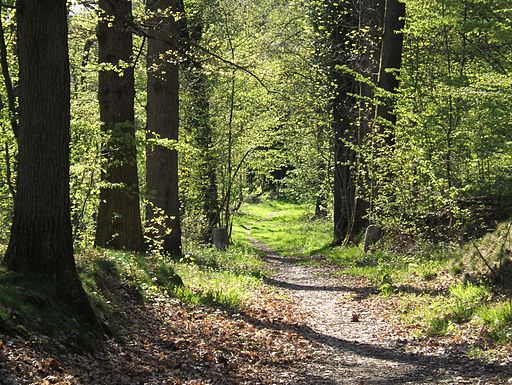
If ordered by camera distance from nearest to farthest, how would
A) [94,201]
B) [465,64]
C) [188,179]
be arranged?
[94,201]
[465,64]
[188,179]

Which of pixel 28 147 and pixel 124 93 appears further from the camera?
pixel 124 93

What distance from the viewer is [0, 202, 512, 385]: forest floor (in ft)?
19.2

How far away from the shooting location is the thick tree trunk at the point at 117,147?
1110cm

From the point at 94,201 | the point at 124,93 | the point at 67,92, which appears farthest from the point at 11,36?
the point at 67,92

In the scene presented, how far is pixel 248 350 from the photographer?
323 inches

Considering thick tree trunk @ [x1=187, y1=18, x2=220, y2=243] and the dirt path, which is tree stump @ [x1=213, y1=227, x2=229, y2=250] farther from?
the dirt path

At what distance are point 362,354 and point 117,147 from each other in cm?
553

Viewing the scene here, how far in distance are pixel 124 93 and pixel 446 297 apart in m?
6.89

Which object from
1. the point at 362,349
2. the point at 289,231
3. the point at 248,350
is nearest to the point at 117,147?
the point at 248,350

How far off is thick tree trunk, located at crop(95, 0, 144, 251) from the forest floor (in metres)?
2.53

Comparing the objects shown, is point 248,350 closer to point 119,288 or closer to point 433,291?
point 119,288

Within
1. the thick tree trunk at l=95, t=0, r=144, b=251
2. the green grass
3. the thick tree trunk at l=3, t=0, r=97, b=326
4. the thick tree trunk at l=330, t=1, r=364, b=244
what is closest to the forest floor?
the thick tree trunk at l=3, t=0, r=97, b=326

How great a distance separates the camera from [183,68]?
73.9 ft

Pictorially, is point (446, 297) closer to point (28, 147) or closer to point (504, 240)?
point (504, 240)
